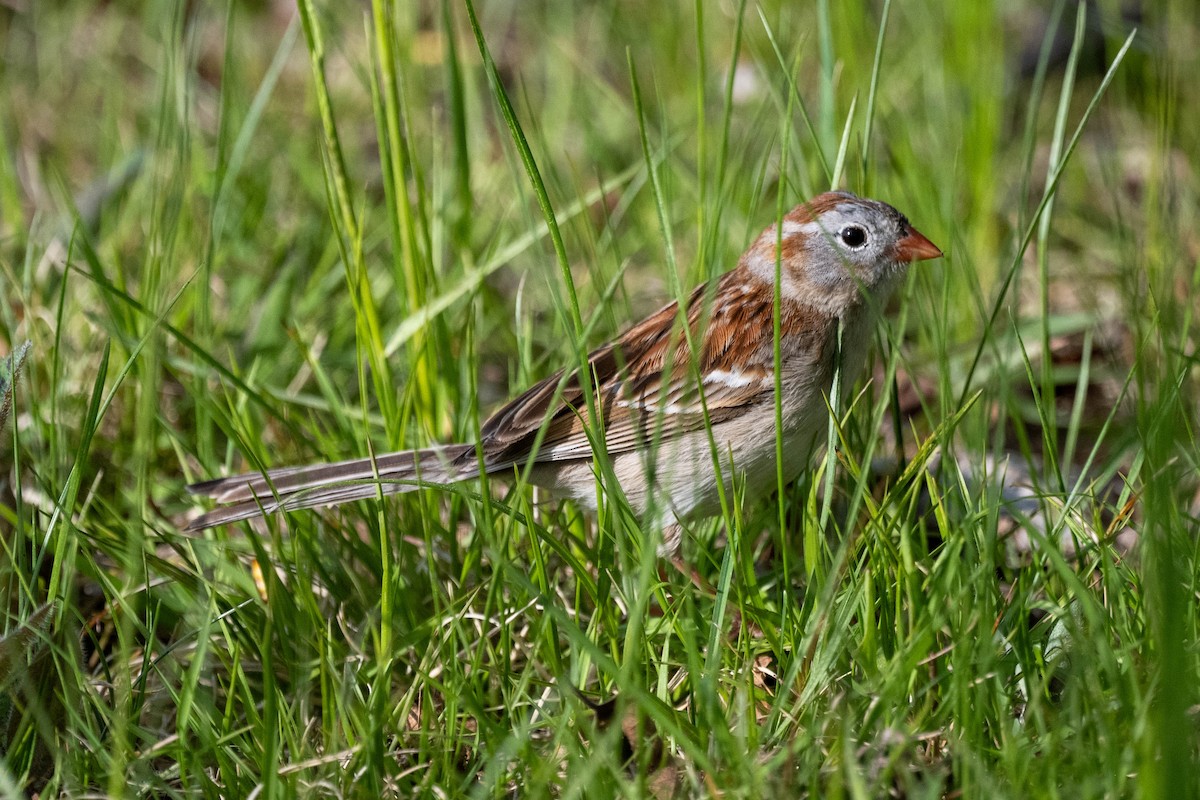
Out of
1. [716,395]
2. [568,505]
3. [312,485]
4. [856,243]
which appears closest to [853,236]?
[856,243]

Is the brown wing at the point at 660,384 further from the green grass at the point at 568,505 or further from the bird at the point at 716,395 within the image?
the green grass at the point at 568,505

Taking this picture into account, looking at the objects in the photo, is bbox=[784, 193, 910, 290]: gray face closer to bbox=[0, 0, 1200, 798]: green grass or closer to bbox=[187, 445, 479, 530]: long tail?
bbox=[0, 0, 1200, 798]: green grass

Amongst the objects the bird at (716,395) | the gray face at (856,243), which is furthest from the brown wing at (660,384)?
the gray face at (856,243)

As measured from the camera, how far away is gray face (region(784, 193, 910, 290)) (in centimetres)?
306

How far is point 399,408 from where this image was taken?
129 inches

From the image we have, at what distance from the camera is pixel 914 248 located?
308 cm

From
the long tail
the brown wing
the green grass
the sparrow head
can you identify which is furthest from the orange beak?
the long tail

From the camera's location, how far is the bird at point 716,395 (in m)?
2.98

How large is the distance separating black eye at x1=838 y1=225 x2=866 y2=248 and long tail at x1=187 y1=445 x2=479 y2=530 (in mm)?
1070

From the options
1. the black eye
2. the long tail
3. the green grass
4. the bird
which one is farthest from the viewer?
the black eye

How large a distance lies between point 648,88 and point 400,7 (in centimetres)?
165

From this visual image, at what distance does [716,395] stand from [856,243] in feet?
1.70

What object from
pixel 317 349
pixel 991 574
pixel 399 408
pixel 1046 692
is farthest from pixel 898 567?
pixel 317 349

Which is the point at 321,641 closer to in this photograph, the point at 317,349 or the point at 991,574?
the point at 991,574
